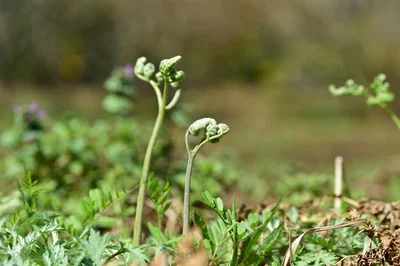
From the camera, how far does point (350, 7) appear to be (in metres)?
7.66

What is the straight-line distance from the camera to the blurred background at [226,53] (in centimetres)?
684

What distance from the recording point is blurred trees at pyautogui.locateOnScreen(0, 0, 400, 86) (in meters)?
7.11

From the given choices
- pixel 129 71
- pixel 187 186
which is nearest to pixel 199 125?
pixel 187 186

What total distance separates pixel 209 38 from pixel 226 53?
0.31 meters

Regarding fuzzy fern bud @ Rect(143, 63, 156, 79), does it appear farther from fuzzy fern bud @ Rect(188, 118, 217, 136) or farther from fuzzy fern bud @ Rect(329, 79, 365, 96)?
fuzzy fern bud @ Rect(329, 79, 365, 96)

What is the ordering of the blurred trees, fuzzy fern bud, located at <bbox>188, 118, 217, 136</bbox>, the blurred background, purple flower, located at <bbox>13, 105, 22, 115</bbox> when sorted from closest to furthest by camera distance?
fuzzy fern bud, located at <bbox>188, 118, 217, 136</bbox> < purple flower, located at <bbox>13, 105, 22, 115</bbox> < the blurred background < the blurred trees

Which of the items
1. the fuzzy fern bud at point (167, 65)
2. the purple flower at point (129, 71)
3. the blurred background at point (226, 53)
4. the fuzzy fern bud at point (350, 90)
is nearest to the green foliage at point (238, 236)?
the fuzzy fern bud at point (167, 65)

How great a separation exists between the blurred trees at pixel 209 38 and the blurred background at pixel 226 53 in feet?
0.04

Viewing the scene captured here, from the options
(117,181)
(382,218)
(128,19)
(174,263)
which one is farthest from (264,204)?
(128,19)

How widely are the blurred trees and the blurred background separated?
1cm

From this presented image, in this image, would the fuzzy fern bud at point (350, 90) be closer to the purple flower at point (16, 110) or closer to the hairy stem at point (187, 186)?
the hairy stem at point (187, 186)

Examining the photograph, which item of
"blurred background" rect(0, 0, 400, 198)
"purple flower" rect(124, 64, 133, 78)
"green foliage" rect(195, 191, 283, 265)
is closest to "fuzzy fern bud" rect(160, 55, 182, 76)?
"green foliage" rect(195, 191, 283, 265)

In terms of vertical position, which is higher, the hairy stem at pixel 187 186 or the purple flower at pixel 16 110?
the purple flower at pixel 16 110

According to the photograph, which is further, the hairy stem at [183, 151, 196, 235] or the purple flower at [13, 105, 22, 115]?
the purple flower at [13, 105, 22, 115]
